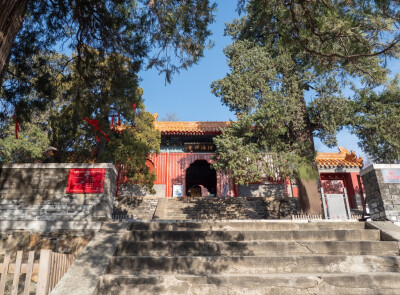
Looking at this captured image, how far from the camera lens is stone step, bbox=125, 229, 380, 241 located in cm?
423

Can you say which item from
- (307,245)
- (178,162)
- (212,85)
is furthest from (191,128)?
(307,245)

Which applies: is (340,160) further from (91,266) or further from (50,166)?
(91,266)

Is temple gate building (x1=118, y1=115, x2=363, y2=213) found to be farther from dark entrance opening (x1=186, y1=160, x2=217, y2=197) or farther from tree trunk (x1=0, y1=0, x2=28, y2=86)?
tree trunk (x1=0, y1=0, x2=28, y2=86)

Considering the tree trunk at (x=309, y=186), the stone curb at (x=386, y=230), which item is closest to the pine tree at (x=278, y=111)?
the tree trunk at (x=309, y=186)

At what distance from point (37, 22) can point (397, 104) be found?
Answer: 1024 cm

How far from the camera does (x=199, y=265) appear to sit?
3.44 metres

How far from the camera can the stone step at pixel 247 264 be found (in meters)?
3.41

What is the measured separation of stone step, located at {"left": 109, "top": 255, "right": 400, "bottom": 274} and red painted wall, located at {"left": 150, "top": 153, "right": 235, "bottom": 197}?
9.89m

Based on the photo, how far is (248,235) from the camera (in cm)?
425

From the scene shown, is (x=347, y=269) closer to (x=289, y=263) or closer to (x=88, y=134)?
(x=289, y=263)

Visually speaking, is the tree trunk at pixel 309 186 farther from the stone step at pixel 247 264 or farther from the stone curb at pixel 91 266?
the stone curb at pixel 91 266

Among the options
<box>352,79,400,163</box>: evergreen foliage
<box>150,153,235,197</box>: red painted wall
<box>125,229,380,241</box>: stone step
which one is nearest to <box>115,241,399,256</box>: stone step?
<box>125,229,380,241</box>: stone step

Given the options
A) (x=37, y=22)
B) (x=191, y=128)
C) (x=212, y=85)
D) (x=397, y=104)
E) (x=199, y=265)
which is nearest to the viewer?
(x=199, y=265)

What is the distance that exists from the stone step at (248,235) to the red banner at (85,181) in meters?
1.66
